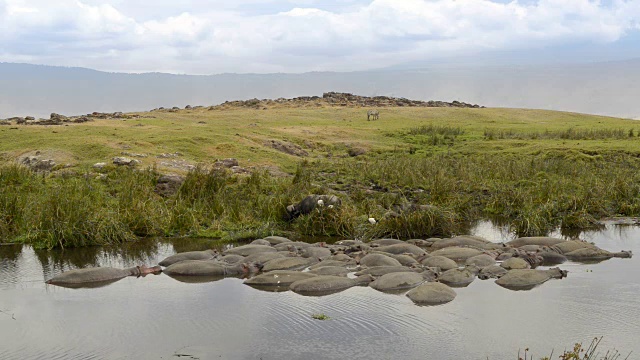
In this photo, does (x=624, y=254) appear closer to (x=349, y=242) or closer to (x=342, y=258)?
(x=349, y=242)

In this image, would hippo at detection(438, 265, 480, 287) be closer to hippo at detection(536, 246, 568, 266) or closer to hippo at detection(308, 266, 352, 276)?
hippo at detection(308, 266, 352, 276)

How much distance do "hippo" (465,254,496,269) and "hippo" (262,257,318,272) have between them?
2.89 m

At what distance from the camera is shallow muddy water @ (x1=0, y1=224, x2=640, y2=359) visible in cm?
878

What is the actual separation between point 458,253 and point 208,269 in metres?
4.57

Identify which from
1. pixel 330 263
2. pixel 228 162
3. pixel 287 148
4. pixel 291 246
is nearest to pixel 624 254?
pixel 330 263

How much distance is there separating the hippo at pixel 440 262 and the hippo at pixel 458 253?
14.1 inches

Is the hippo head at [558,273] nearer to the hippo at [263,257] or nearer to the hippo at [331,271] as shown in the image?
the hippo at [331,271]

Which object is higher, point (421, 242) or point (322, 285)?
point (421, 242)

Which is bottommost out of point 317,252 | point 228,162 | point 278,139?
point 317,252

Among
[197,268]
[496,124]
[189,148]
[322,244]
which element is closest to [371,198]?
[322,244]

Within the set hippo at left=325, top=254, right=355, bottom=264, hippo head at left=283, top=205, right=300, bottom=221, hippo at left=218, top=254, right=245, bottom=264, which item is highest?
hippo head at left=283, top=205, right=300, bottom=221

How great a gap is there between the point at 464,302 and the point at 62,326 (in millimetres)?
5710

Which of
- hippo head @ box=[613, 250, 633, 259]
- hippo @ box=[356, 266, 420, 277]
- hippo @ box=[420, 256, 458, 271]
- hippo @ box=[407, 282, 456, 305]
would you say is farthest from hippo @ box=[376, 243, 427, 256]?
hippo head @ box=[613, 250, 633, 259]

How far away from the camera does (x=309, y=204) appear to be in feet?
53.4
